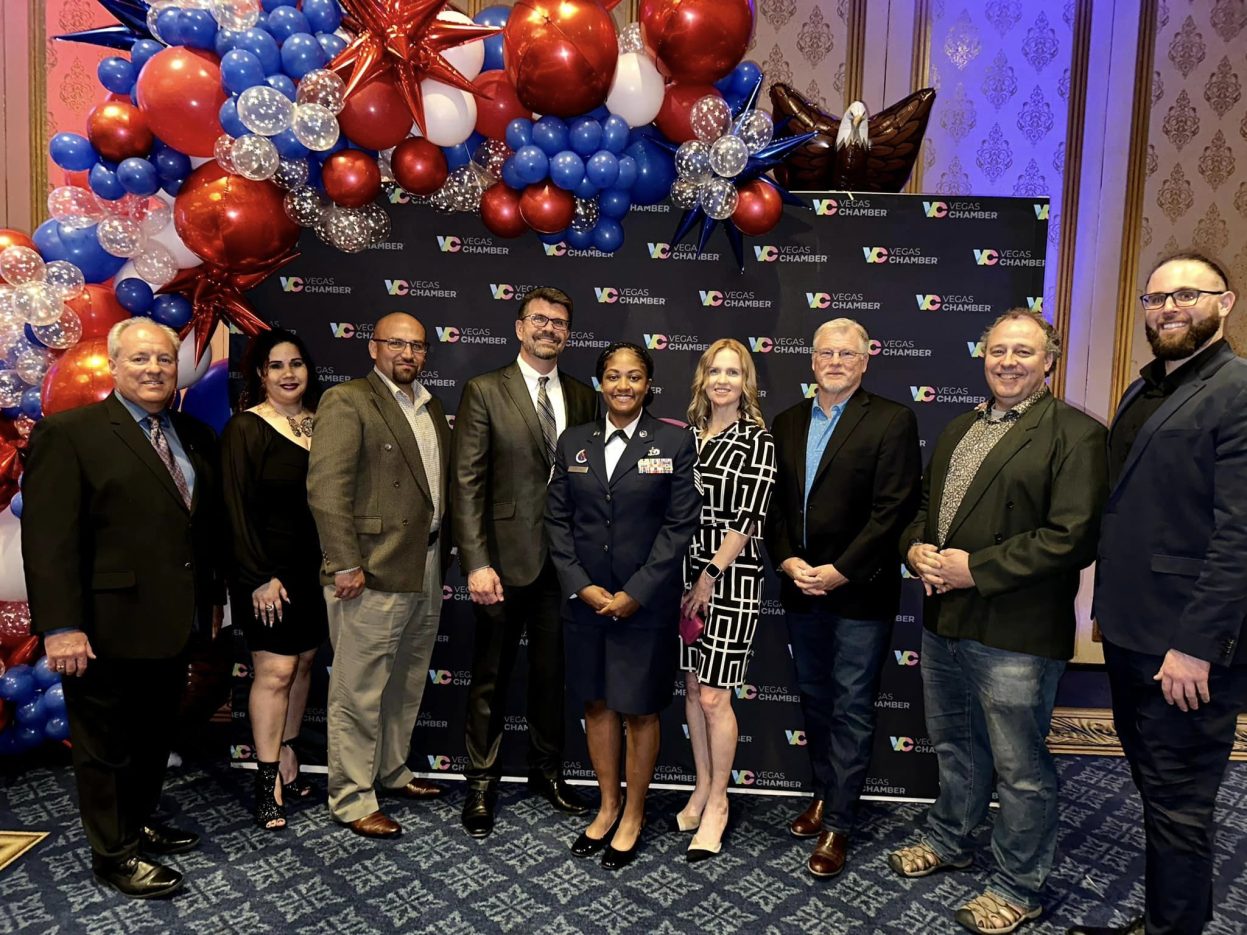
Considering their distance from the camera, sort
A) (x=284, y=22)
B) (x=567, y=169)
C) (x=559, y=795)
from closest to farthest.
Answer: (x=284, y=22)
(x=567, y=169)
(x=559, y=795)

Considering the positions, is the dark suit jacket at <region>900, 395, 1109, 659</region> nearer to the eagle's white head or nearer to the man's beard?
the man's beard

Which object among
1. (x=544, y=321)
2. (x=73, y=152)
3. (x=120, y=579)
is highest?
(x=73, y=152)

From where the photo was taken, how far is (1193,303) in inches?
84.8

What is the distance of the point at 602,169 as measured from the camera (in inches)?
117

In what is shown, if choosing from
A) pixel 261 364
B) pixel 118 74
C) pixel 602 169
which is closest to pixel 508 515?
pixel 261 364

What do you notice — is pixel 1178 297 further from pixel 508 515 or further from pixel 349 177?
pixel 349 177

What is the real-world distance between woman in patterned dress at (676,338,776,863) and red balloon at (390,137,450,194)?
129 cm

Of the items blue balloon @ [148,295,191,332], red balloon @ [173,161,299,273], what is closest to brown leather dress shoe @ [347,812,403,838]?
blue balloon @ [148,295,191,332]

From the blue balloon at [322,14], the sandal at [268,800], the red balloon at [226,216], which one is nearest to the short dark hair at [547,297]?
the red balloon at [226,216]

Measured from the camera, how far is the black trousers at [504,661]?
310 centimetres

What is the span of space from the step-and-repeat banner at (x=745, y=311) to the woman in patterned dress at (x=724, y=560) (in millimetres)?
646

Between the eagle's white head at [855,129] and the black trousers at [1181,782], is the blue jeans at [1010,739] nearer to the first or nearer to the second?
the black trousers at [1181,782]

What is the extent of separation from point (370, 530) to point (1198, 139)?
5866mm

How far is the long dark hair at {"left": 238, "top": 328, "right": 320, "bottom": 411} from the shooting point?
305 cm
